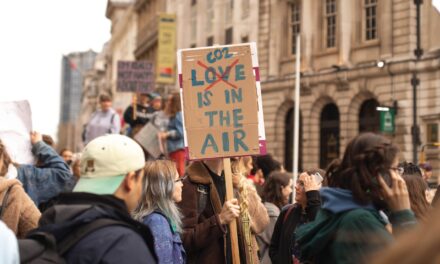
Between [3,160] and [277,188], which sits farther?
[277,188]

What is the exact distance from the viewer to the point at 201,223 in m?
6.02

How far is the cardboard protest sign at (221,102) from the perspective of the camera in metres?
6.18

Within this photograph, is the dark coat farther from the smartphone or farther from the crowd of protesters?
the smartphone

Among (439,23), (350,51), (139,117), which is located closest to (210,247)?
(139,117)

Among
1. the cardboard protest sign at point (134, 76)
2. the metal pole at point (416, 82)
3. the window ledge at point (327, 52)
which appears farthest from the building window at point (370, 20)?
the cardboard protest sign at point (134, 76)

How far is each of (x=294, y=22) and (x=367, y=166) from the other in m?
39.1

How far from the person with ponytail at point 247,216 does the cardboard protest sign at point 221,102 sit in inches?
16.6

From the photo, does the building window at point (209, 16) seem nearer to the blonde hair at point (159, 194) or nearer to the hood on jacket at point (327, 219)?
the blonde hair at point (159, 194)

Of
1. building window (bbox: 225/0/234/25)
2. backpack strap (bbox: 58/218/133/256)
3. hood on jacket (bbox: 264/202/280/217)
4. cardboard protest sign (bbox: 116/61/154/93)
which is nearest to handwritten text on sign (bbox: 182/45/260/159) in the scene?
hood on jacket (bbox: 264/202/280/217)

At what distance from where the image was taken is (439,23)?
32.7m

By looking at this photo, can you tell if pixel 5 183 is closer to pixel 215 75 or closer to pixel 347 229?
pixel 215 75

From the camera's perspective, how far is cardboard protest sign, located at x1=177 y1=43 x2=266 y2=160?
243 inches

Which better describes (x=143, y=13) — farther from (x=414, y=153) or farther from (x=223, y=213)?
(x=223, y=213)

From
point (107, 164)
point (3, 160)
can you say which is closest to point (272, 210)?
point (3, 160)
